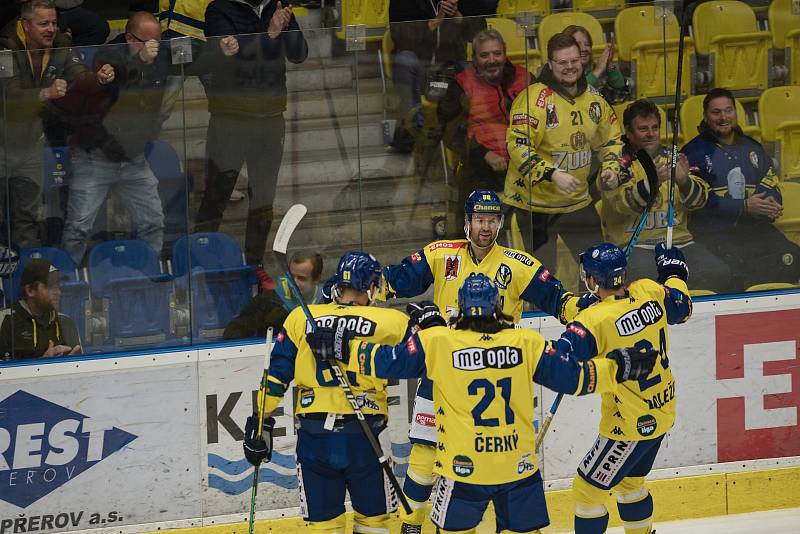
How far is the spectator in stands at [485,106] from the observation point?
6430 mm

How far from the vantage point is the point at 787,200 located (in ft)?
22.6

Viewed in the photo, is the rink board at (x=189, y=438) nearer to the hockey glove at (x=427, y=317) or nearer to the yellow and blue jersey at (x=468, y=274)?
the yellow and blue jersey at (x=468, y=274)

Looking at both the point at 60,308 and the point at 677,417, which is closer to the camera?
the point at 60,308

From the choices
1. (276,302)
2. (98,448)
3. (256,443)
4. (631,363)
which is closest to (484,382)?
(631,363)

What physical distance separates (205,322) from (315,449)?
1.25 m

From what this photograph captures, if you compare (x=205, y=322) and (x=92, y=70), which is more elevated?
(x=92, y=70)

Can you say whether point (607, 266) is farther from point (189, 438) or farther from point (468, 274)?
point (189, 438)

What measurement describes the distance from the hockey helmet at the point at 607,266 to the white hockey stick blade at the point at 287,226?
127cm

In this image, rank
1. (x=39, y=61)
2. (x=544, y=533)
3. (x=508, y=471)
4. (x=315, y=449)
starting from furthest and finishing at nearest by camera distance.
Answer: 1. (x=544, y=533)
2. (x=39, y=61)
3. (x=315, y=449)
4. (x=508, y=471)

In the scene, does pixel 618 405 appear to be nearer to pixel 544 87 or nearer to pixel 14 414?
pixel 544 87

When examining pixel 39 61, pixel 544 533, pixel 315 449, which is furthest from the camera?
pixel 544 533

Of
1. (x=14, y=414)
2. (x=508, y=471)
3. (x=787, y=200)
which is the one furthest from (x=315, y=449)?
(x=787, y=200)

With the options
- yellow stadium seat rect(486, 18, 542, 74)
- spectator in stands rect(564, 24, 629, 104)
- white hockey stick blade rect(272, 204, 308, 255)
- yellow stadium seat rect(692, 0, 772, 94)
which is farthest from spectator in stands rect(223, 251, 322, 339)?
yellow stadium seat rect(692, 0, 772, 94)

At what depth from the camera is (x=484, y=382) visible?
4.87 meters
